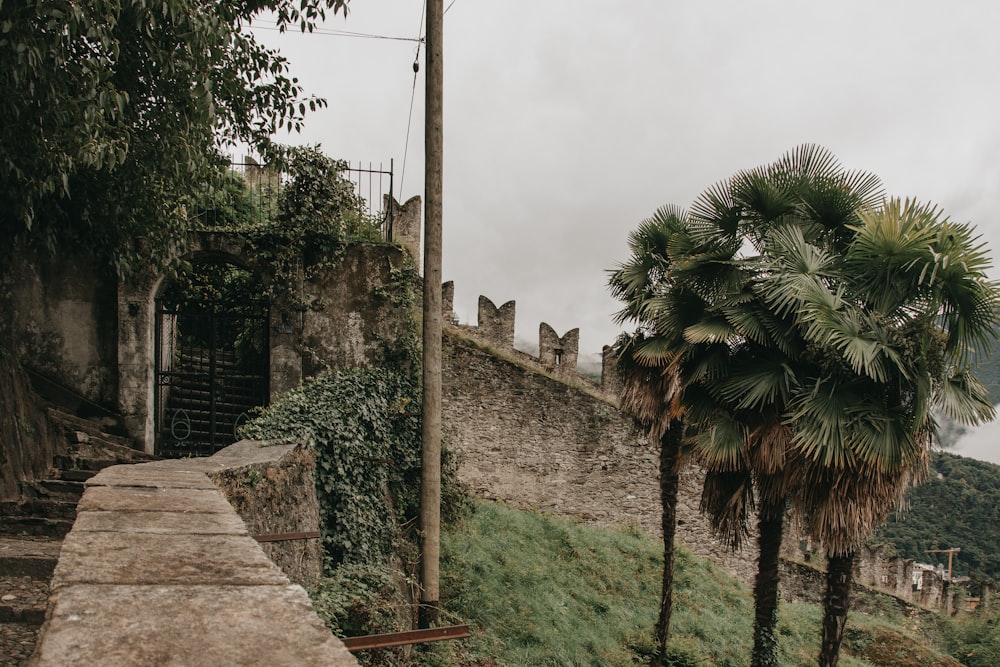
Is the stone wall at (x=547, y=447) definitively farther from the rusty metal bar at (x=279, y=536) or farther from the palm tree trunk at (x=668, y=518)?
the rusty metal bar at (x=279, y=536)

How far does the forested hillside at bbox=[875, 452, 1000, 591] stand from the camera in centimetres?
3475

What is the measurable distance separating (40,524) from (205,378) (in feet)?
10.9

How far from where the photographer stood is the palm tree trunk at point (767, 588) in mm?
9125

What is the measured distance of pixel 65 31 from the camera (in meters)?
6.52

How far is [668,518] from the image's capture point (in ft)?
39.2

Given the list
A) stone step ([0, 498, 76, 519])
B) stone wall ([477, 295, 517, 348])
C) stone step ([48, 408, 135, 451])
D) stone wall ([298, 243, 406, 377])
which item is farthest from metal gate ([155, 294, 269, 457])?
stone wall ([477, 295, 517, 348])

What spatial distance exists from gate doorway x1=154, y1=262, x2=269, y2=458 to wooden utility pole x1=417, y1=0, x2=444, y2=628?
7.71 feet

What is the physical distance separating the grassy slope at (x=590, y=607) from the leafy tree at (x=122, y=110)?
5.68 m

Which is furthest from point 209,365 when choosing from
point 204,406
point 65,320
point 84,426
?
point 84,426

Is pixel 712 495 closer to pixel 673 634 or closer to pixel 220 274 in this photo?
pixel 673 634

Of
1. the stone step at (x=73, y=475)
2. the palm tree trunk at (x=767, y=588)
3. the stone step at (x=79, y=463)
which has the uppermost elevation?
the stone step at (x=79, y=463)

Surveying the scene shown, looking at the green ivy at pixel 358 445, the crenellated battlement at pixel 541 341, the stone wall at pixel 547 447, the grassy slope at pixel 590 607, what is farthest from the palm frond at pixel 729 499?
the crenellated battlement at pixel 541 341

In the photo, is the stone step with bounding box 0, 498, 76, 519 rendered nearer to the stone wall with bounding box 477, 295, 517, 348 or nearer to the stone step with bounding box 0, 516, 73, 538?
the stone step with bounding box 0, 516, 73, 538

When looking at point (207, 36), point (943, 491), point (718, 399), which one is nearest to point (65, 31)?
point (207, 36)
